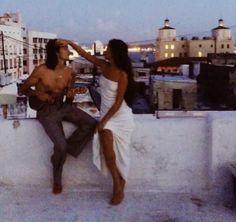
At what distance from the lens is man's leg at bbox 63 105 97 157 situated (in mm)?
4406

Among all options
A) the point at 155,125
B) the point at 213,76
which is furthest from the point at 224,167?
the point at 213,76

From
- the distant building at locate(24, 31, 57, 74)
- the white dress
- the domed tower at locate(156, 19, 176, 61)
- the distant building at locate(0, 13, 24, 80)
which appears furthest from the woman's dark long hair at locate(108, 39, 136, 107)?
the domed tower at locate(156, 19, 176, 61)

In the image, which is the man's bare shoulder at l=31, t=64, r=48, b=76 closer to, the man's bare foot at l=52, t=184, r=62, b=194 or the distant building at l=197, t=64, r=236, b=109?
the man's bare foot at l=52, t=184, r=62, b=194

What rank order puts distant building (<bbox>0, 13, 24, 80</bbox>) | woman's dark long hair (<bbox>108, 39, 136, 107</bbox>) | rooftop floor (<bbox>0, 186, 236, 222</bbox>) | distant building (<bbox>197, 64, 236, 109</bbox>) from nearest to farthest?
rooftop floor (<bbox>0, 186, 236, 222</bbox>) → woman's dark long hair (<bbox>108, 39, 136, 107</bbox>) → distant building (<bbox>197, 64, 236, 109</bbox>) → distant building (<bbox>0, 13, 24, 80</bbox>)

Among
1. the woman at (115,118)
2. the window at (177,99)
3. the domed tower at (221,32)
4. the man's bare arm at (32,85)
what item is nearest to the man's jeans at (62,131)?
the man's bare arm at (32,85)

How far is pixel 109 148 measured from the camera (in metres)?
4.19

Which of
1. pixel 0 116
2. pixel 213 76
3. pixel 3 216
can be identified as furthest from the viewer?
pixel 213 76

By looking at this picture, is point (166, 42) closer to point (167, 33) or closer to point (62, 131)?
point (167, 33)

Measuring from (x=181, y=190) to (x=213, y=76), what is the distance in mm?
21818

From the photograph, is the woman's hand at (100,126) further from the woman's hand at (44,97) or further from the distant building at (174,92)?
the distant building at (174,92)

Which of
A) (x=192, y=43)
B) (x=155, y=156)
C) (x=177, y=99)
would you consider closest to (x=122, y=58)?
(x=155, y=156)

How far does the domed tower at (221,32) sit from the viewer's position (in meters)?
84.1

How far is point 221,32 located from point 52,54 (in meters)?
84.2

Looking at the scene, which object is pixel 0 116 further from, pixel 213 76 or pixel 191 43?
pixel 191 43
